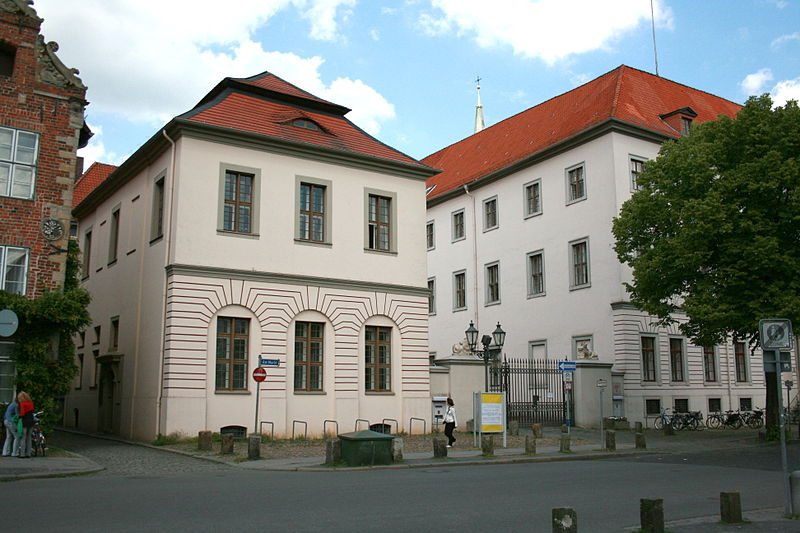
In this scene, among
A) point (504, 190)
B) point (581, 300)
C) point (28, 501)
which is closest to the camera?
point (28, 501)

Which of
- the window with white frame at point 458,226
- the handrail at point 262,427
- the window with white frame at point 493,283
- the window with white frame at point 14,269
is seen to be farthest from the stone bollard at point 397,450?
the window with white frame at point 458,226

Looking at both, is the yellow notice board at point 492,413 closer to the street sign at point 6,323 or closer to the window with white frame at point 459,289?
the street sign at point 6,323

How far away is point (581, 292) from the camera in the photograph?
3622 cm

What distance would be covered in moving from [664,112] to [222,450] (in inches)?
1125

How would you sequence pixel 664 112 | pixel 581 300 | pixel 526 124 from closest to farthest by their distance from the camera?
pixel 581 300 → pixel 664 112 → pixel 526 124

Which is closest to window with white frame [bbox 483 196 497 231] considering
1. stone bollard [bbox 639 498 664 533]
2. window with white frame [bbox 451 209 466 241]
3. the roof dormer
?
window with white frame [bbox 451 209 466 241]

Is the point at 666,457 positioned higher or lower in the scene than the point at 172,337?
lower

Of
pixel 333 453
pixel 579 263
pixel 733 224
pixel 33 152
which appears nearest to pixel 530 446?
pixel 333 453

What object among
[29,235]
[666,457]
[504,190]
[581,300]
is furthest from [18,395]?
[504,190]

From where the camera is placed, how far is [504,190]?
41969 mm

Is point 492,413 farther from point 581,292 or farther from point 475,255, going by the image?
point 475,255

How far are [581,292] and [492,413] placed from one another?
50.3ft

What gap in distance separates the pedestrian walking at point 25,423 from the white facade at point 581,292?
2080 centimetres

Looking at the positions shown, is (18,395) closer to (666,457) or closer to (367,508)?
(367,508)
